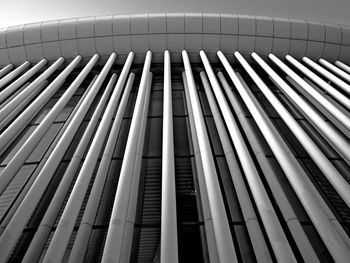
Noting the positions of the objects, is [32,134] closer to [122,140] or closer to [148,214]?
[122,140]

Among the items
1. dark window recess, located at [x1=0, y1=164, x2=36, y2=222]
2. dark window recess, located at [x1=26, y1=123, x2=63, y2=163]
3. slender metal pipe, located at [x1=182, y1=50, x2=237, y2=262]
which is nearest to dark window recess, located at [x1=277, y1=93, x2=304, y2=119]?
slender metal pipe, located at [x1=182, y1=50, x2=237, y2=262]

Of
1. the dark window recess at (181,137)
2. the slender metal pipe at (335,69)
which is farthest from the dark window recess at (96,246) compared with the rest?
the slender metal pipe at (335,69)

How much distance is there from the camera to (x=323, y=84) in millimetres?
9977

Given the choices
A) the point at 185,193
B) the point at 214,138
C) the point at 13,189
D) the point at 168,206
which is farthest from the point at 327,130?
the point at 13,189

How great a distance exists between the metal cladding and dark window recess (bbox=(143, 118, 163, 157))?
0.19 feet

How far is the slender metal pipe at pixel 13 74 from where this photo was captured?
35.3ft

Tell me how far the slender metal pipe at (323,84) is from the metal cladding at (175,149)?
0.21 feet

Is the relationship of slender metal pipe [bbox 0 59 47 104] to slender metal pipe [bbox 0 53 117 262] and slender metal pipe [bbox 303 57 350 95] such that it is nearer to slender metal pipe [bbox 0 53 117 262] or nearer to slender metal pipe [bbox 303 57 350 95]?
slender metal pipe [bbox 0 53 117 262]

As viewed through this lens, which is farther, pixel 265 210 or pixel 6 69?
pixel 6 69

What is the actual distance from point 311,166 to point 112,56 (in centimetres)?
763

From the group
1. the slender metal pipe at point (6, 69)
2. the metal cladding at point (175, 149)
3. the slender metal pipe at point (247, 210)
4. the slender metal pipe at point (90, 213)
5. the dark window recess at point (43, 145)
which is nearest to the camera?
the slender metal pipe at point (247, 210)

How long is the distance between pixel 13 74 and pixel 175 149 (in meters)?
6.57

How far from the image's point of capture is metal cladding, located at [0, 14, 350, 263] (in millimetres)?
5500

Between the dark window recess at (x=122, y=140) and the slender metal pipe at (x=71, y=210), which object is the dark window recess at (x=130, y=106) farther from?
the slender metal pipe at (x=71, y=210)
